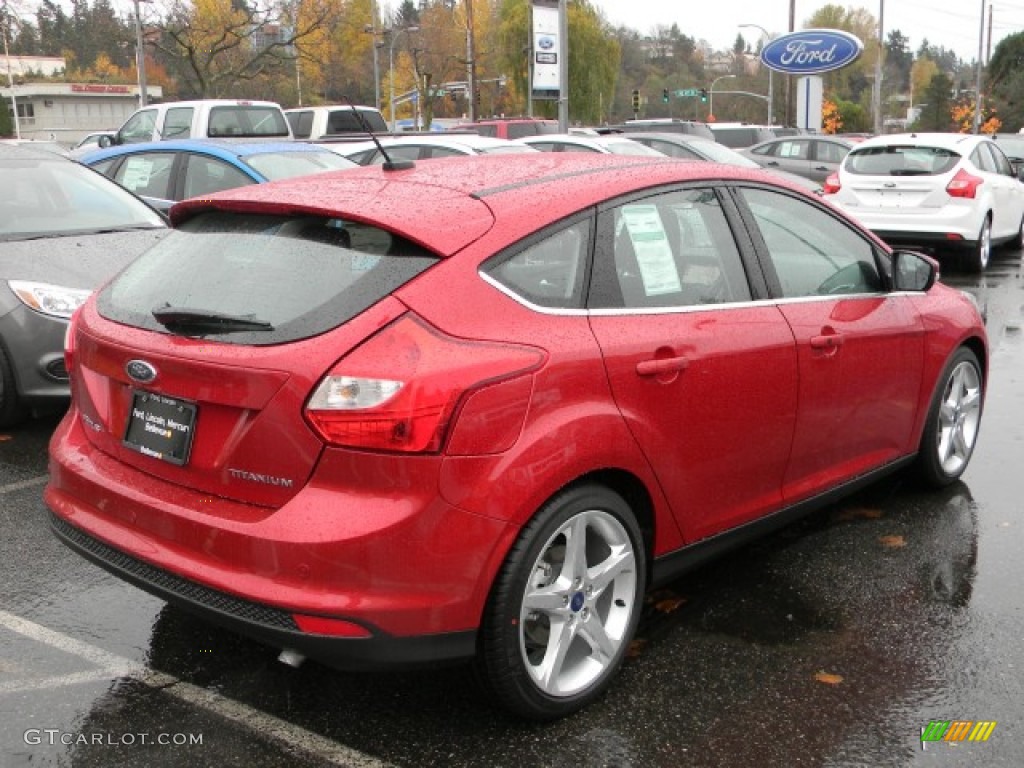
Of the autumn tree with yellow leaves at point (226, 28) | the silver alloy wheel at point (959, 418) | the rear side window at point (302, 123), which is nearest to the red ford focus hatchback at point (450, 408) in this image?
the silver alloy wheel at point (959, 418)

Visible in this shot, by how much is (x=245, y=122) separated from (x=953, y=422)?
44.8ft

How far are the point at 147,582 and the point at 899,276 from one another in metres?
3.20

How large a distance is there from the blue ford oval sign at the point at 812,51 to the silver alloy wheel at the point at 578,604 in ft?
111

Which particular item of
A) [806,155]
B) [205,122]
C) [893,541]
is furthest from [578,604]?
[806,155]

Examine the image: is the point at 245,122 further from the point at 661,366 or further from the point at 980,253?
the point at 661,366

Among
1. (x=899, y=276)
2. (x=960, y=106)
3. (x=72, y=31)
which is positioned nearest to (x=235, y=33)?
(x=899, y=276)

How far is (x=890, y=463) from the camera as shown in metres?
4.50

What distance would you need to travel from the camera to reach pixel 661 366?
3172mm

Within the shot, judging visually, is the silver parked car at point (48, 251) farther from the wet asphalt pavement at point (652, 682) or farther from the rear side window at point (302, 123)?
the rear side window at point (302, 123)

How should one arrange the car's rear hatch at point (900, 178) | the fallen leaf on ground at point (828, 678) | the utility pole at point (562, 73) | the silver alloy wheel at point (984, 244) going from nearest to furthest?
1. the fallen leaf on ground at point (828, 678)
2. the car's rear hatch at point (900, 178)
3. the silver alloy wheel at point (984, 244)
4. the utility pole at point (562, 73)

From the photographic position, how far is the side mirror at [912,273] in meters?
4.43

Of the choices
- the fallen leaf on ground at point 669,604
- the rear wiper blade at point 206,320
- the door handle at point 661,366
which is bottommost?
the fallen leaf on ground at point 669,604

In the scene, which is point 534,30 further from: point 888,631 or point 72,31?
point 72,31

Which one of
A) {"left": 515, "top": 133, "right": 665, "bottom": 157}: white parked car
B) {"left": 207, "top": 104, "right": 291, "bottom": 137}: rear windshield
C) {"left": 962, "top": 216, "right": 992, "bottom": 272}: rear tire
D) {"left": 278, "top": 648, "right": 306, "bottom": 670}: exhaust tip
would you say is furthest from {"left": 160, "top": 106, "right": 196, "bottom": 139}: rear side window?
{"left": 278, "top": 648, "right": 306, "bottom": 670}: exhaust tip
